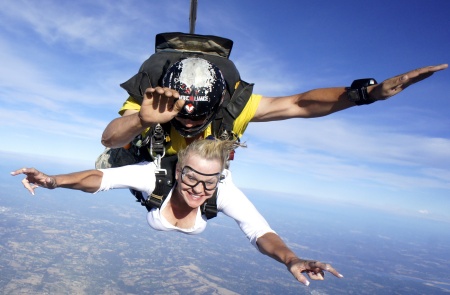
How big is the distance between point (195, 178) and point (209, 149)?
0.36 metres

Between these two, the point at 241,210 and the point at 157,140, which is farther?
the point at 241,210

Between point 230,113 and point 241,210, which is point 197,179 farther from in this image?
point 230,113

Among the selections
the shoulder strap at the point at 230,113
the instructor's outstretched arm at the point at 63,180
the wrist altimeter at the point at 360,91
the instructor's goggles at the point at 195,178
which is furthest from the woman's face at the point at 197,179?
the wrist altimeter at the point at 360,91

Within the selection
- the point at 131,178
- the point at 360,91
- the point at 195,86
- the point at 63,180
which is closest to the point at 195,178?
the point at 131,178

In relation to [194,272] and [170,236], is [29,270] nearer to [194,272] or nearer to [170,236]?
[194,272]

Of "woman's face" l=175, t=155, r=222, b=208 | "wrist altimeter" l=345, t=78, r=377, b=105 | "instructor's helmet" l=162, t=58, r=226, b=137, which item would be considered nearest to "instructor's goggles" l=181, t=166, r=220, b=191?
"woman's face" l=175, t=155, r=222, b=208

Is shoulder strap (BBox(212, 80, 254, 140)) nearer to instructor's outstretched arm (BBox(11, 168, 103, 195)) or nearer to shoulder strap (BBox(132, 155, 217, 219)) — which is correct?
shoulder strap (BBox(132, 155, 217, 219))

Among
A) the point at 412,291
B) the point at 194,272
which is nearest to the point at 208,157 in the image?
the point at 194,272

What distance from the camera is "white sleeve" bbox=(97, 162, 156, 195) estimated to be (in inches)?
129

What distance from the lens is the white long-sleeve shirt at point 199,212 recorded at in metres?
3.33

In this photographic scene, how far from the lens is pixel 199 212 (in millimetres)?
3887

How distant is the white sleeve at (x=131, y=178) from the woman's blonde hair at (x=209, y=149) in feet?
1.19

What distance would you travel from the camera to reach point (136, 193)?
3.92 metres

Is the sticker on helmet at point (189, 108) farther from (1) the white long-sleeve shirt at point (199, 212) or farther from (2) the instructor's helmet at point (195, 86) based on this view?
(1) the white long-sleeve shirt at point (199, 212)
